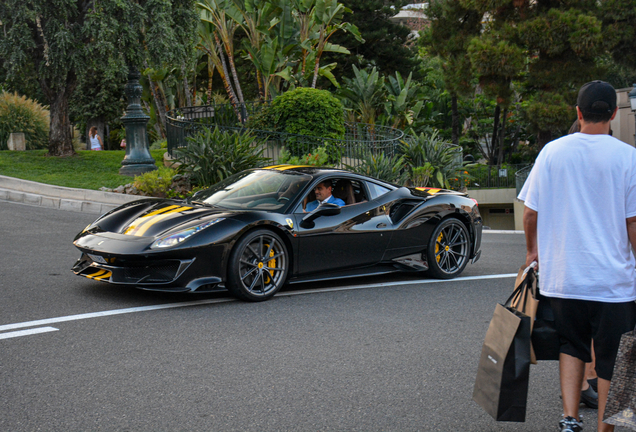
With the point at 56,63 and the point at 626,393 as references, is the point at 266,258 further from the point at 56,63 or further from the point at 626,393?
the point at 56,63

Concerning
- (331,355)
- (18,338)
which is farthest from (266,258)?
(18,338)

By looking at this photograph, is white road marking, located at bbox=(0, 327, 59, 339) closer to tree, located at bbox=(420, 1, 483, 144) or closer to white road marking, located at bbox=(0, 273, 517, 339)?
white road marking, located at bbox=(0, 273, 517, 339)

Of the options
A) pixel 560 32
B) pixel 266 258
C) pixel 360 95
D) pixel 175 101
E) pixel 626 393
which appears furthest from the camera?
pixel 175 101

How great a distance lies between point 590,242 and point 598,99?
679 millimetres

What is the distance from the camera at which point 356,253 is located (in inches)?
282

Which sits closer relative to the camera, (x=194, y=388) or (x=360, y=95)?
(x=194, y=388)

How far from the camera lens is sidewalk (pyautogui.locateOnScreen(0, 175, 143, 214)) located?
12945 mm

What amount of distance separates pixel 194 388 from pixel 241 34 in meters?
30.6

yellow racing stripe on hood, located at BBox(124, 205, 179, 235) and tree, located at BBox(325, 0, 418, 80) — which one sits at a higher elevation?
tree, located at BBox(325, 0, 418, 80)

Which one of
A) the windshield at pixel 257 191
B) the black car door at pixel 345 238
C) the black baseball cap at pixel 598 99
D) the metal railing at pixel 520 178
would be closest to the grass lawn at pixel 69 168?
the windshield at pixel 257 191

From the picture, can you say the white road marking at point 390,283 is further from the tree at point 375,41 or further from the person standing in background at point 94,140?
the tree at point 375,41

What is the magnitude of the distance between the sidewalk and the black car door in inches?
275

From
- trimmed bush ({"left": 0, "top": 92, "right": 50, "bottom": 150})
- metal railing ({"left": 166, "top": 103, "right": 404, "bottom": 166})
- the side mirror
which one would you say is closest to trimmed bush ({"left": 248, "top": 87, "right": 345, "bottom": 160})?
metal railing ({"left": 166, "top": 103, "right": 404, "bottom": 166})

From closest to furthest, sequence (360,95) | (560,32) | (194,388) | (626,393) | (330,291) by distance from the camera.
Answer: (626,393)
(194,388)
(330,291)
(560,32)
(360,95)
